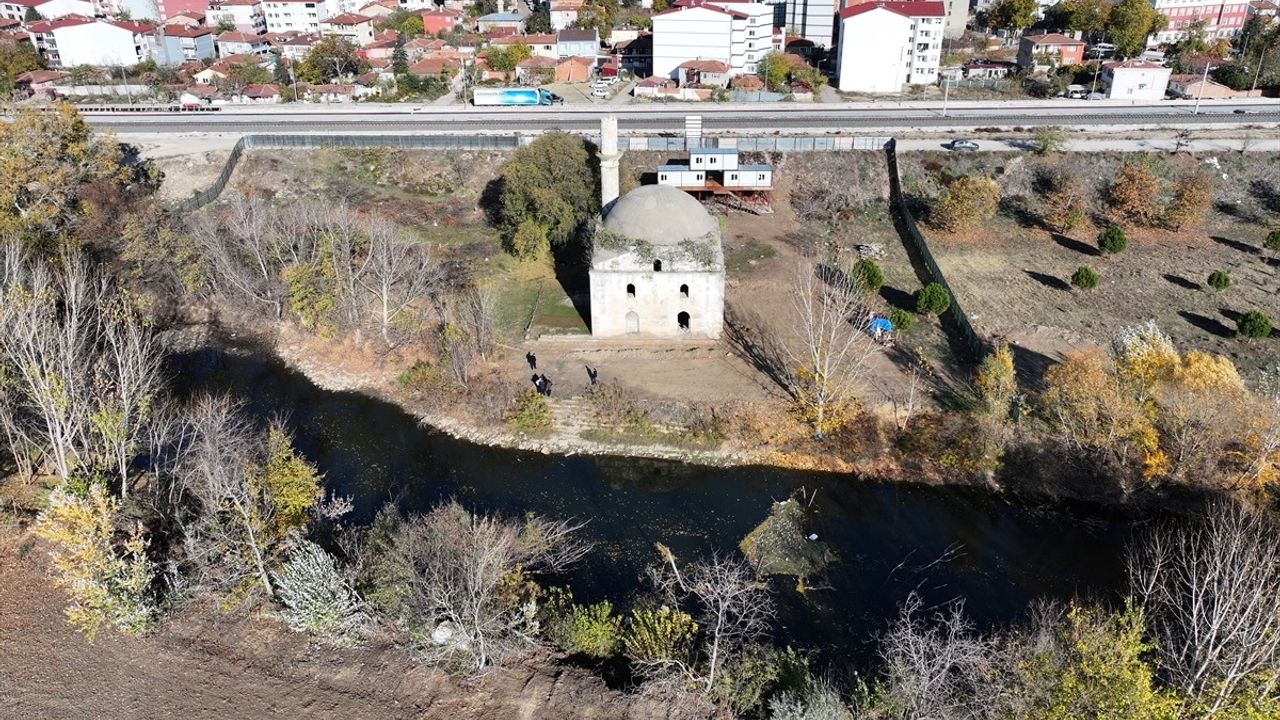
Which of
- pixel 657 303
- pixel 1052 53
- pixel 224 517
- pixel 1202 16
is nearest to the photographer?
pixel 224 517

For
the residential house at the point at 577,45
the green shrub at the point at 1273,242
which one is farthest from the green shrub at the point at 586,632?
the residential house at the point at 577,45

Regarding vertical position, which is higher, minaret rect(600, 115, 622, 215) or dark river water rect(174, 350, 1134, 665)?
minaret rect(600, 115, 622, 215)

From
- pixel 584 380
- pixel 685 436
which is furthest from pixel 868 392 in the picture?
pixel 584 380

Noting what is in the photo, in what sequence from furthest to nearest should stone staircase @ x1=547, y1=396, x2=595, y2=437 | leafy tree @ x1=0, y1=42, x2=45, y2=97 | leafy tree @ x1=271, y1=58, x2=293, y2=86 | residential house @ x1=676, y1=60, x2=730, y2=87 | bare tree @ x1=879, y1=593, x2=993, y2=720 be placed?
leafy tree @ x1=0, y1=42, x2=45, y2=97
leafy tree @ x1=271, y1=58, x2=293, y2=86
residential house @ x1=676, y1=60, x2=730, y2=87
stone staircase @ x1=547, y1=396, x2=595, y2=437
bare tree @ x1=879, y1=593, x2=993, y2=720

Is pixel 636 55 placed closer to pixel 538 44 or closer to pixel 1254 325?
pixel 538 44

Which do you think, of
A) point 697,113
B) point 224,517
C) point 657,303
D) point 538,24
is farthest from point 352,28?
point 224,517

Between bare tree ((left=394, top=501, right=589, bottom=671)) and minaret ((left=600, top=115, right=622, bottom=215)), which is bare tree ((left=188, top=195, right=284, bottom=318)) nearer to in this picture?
minaret ((left=600, top=115, right=622, bottom=215))

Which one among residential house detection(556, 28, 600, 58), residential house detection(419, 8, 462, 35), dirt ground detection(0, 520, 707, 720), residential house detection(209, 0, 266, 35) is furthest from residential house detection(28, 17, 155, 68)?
dirt ground detection(0, 520, 707, 720)
